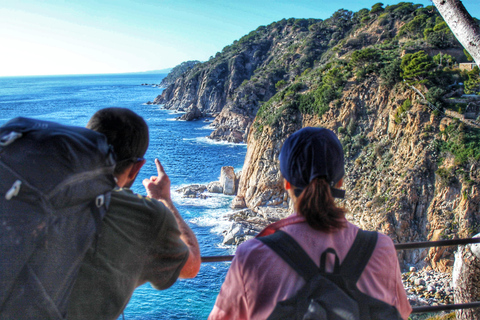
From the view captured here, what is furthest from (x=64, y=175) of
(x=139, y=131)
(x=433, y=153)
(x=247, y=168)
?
(x=247, y=168)

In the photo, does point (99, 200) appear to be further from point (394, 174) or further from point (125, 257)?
point (394, 174)

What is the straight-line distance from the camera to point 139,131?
1.46 meters

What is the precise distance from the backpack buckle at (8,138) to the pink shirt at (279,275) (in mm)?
832

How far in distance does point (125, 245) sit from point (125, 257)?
46 mm

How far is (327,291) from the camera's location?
1281mm

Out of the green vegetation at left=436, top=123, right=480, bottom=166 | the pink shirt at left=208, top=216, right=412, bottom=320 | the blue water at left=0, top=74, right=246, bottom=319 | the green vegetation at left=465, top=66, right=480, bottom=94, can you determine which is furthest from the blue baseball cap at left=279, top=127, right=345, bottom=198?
the green vegetation at left=465, top=66, right=480, bottom=94

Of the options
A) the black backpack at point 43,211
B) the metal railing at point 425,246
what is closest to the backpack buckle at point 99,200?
the black backpack at point 43,211

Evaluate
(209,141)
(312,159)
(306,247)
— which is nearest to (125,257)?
(306,247)

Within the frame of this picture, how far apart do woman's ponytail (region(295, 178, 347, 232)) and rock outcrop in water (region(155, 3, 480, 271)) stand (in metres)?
20.6

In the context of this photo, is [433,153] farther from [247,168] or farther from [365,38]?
[365,38]

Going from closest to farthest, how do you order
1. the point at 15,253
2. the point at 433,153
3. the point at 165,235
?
1. the point at 15,253
2. the point at 165,235
3. the point at 433,153

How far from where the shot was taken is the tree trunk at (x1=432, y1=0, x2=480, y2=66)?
11.0ft

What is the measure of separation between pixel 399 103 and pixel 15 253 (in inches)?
1029

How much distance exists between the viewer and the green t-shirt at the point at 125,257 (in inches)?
51.7
